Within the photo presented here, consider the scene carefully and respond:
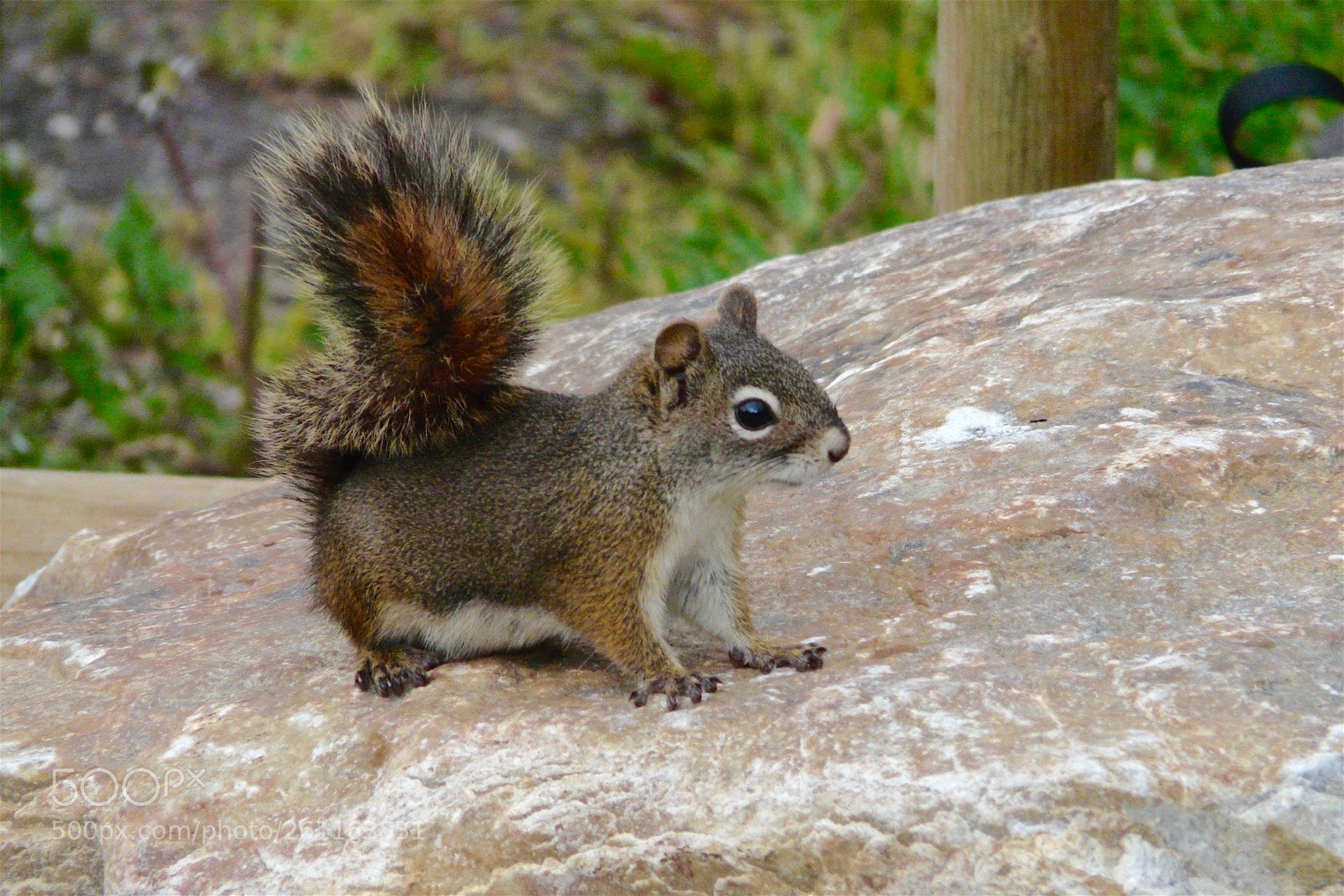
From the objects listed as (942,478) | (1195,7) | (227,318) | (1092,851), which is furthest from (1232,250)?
(227,318)

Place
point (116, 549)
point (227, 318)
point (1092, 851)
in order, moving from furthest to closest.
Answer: point (227, 318)
point (116, 549)
point (1092, 851)

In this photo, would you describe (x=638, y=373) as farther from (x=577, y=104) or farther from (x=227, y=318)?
(x=577, y=104)

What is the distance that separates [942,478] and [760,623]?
1.45 feet

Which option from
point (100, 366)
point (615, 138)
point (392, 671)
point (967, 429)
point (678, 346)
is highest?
point (678, 346)

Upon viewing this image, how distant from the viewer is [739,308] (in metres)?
2.31

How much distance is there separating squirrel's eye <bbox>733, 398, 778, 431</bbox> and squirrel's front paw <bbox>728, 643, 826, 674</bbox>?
0.98ft

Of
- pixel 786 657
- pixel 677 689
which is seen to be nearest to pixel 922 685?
pixel 786 657

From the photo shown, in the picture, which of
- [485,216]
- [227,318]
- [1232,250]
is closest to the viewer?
[485,216]

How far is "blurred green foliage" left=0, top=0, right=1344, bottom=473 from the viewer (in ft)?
15.7

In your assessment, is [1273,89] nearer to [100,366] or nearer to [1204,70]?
[1204,70]

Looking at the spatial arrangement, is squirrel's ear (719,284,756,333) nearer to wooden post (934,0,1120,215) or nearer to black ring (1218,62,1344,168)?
wooden post (934,0,1120,215)

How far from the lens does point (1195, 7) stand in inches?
219

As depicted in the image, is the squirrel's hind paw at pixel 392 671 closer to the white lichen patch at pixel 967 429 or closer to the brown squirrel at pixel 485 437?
the brown squirrel at pixel 485 437

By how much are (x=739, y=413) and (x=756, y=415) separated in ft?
0.08
